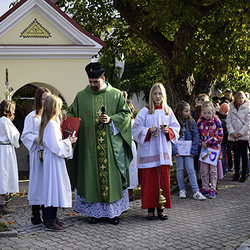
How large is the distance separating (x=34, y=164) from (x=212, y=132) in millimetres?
3593

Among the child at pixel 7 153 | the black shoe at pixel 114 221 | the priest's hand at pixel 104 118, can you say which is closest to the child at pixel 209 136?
the black shoe at pixel 114 221

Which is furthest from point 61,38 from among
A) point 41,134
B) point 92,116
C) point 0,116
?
point 41,134

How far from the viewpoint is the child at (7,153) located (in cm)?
677

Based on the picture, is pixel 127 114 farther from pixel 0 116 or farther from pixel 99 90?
pixel 0 116

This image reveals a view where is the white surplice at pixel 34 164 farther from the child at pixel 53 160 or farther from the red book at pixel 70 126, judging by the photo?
the red book at pixel 70 126

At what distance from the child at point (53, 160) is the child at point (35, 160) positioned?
9.4 inches

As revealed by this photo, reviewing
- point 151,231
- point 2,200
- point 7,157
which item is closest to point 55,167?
point 151,231

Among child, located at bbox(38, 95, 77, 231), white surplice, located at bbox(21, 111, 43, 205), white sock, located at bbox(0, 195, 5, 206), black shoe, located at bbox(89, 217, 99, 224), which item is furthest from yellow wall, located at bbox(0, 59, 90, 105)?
black shoe, located at bbox(89, 217, 99, 224)

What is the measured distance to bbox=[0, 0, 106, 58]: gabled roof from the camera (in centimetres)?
863

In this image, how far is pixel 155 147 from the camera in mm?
6328

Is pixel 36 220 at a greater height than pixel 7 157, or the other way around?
pixel 7 157

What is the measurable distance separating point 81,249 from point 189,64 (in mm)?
7695

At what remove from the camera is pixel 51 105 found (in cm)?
544

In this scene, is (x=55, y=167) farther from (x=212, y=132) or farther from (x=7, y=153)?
(x=212, y=132)
